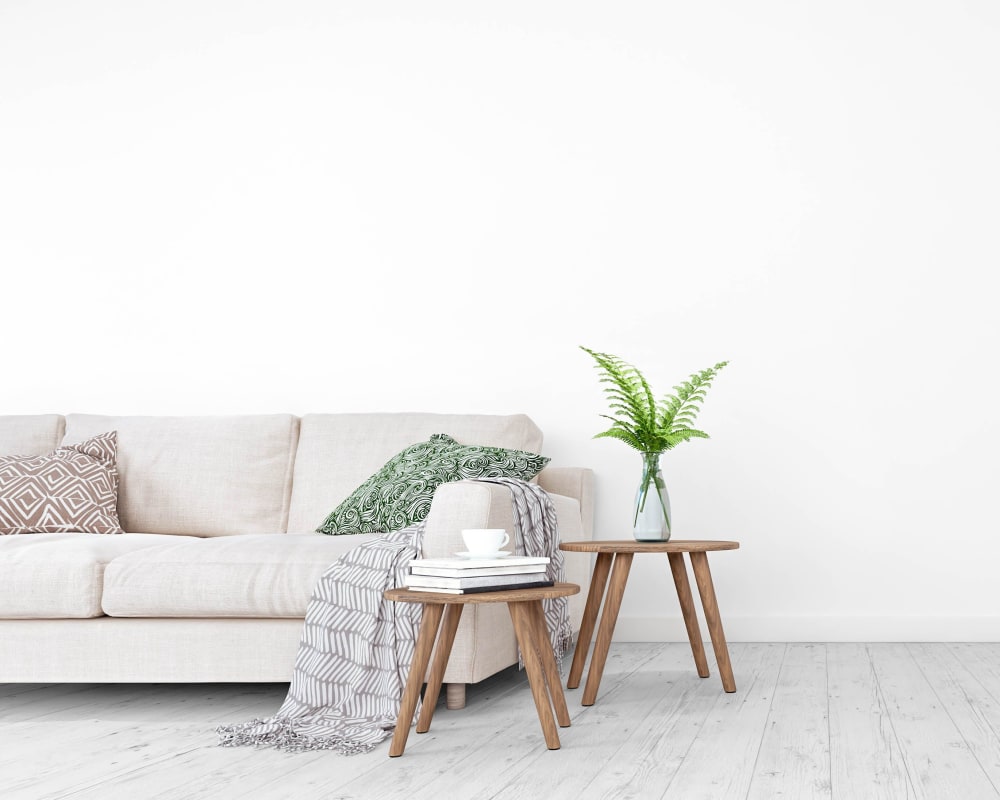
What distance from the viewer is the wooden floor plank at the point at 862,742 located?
5.99 ft

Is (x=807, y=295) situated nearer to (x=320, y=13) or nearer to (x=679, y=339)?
(x=679, y=339)

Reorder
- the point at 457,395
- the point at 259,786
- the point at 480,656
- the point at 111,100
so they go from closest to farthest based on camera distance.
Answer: the point at 259,786 < the point at 480,656 < the point at 457,395 < the point at 111,100

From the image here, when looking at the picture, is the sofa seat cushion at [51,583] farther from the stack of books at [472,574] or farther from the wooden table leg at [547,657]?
the wooden table leg at [547,657]

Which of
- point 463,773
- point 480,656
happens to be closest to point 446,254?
point 480,656

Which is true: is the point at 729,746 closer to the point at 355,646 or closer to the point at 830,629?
the point at 355,646

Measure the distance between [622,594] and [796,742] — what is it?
600 millimetres

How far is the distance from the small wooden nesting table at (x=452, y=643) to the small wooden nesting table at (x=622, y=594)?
0.35 meters

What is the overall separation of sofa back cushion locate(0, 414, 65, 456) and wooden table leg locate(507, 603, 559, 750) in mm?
2120

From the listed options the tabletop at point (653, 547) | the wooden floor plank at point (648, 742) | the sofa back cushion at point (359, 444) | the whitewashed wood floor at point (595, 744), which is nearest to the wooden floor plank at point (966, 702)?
the whitewashed wood floor at point (595, 744)

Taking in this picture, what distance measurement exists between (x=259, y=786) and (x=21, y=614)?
3.36ft

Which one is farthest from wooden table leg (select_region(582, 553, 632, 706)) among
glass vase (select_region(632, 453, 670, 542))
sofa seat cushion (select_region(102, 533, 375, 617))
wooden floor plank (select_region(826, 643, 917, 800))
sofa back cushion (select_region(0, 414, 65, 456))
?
sofa back cushion (select_region(0, 414, 65, 456))

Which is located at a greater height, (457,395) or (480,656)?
(457,395)

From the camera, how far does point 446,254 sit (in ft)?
12.8

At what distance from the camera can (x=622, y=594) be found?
103 inches
